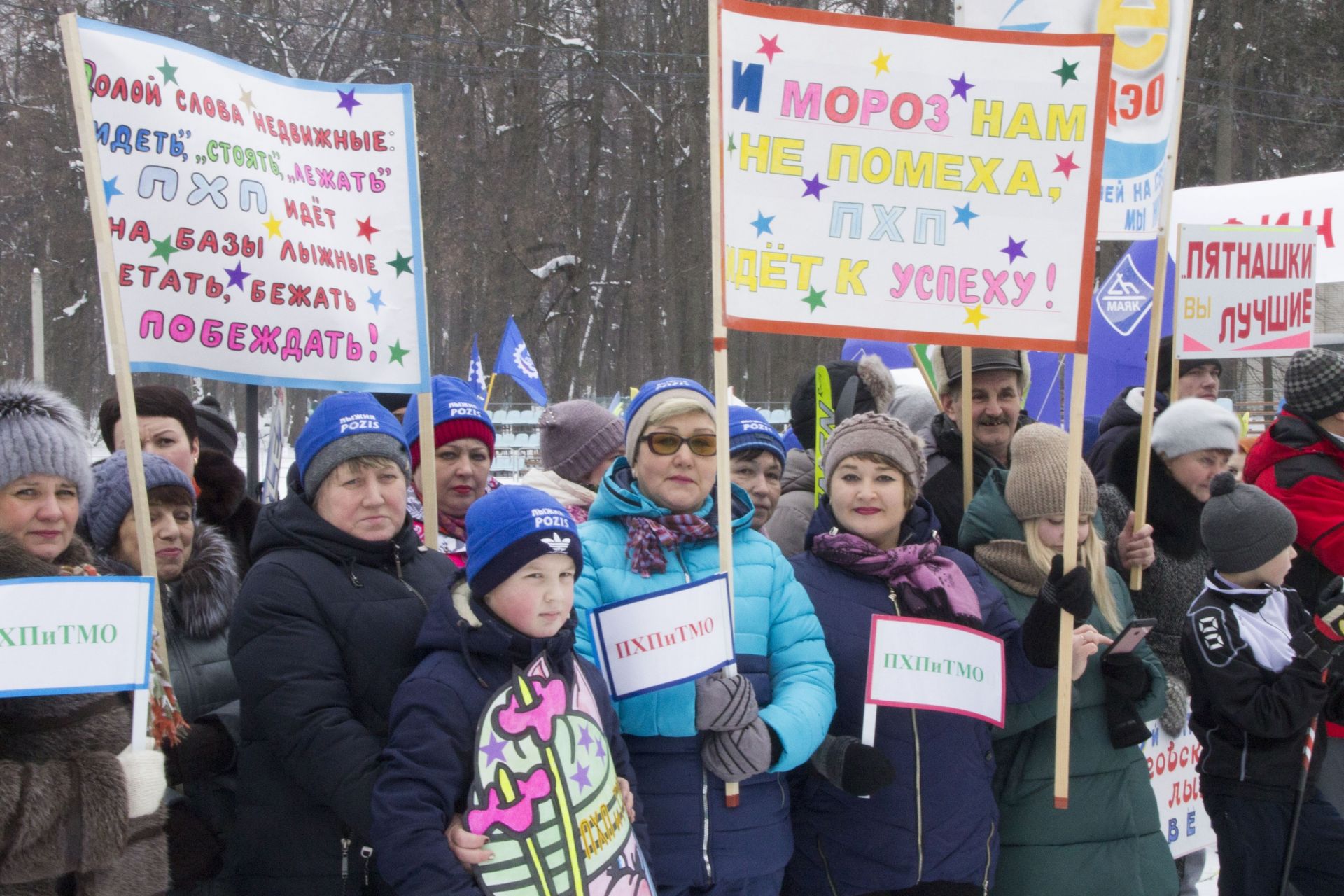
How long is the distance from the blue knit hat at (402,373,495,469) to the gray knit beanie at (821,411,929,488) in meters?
1.09

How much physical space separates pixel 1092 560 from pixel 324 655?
6.94 feet

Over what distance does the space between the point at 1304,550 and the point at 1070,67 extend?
1972mm

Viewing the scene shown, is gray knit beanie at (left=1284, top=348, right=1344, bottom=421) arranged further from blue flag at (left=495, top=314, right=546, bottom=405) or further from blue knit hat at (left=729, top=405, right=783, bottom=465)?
blue flag at (left=495, top=314, right=546, bottom=405)

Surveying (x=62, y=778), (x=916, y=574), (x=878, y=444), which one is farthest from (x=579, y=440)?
(x=62, y=778)

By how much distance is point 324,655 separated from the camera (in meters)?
2.50

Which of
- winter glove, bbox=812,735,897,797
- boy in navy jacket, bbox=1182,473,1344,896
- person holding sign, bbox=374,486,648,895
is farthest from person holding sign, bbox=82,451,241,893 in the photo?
boy in navy jacket, bbox=1182,473,1344,896

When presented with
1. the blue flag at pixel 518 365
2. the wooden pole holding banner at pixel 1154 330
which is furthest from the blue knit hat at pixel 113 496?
the blue flag at pixel 518 365

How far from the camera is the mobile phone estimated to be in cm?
316

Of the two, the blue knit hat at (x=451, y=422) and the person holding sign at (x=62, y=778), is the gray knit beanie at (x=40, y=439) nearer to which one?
the person holding sign at (x=62, y=778)

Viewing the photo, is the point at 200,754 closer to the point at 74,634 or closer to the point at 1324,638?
the point at 74,634

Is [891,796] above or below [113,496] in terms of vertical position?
below

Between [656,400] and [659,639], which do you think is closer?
[659,639]

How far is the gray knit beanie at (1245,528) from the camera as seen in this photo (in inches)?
138

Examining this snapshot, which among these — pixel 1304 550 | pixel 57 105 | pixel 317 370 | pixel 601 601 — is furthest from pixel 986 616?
pixel 57 105
